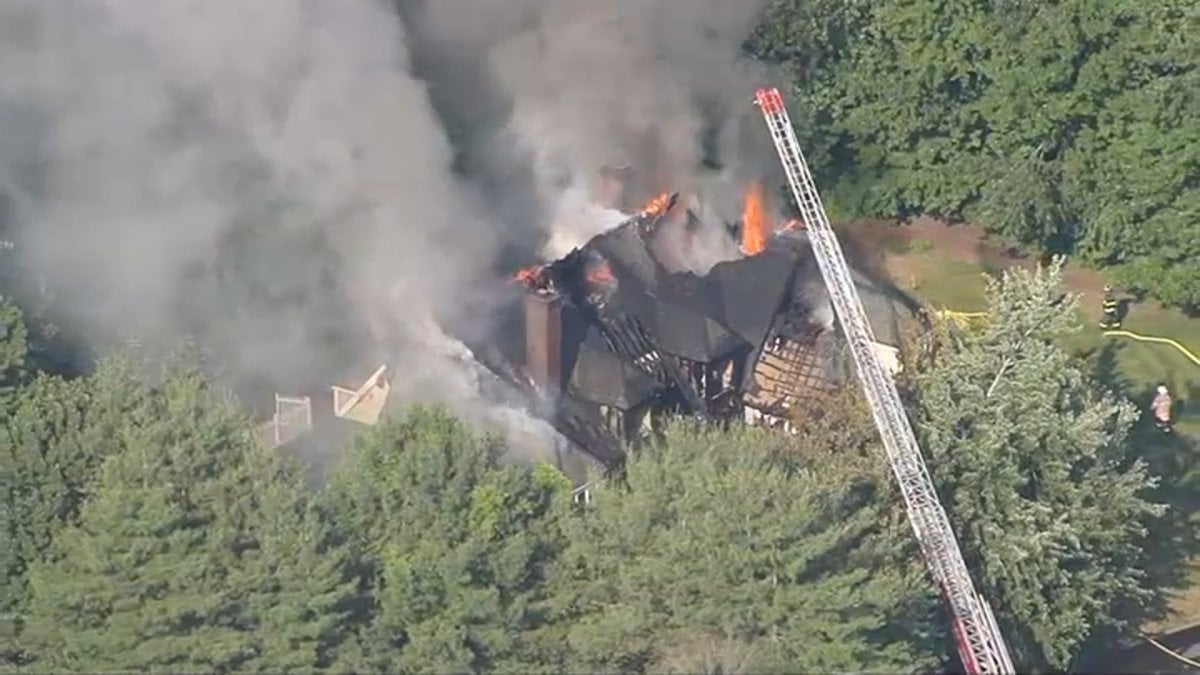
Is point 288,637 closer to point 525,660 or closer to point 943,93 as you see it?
point 525,660

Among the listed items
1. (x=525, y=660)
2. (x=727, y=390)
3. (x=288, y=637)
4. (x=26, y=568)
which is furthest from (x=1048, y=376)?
(x=26, y=568)

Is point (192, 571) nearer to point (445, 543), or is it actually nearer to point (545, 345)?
point (445, 543)

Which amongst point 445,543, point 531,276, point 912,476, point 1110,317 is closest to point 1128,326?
point 1110,317

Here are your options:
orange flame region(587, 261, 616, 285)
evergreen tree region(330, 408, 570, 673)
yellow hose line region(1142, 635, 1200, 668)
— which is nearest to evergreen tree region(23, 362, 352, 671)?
evergreen tree region(330, 408, 570, 673)

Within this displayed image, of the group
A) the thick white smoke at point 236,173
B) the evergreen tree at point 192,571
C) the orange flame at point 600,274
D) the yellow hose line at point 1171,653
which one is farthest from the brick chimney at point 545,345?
the yellow hose line at point 1171,653

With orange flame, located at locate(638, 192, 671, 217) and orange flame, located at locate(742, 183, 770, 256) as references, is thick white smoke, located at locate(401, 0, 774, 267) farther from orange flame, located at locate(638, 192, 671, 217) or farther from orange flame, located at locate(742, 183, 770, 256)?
orange flame, located at locate(638, 192, 671, 217)
